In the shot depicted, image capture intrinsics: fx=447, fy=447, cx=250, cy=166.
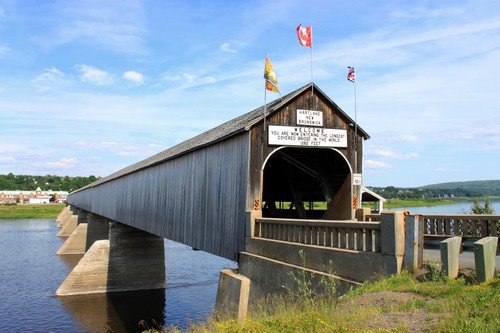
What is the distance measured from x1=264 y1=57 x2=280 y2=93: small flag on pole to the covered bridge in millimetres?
508

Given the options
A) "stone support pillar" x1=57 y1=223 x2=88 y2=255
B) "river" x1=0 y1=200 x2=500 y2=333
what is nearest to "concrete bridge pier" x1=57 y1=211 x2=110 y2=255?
"stone support pillar" x1=57 y1=223 x2=88 y2=255

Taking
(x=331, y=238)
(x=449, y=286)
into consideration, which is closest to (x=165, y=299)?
(x=331, y=238)

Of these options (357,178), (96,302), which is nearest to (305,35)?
(357,178)

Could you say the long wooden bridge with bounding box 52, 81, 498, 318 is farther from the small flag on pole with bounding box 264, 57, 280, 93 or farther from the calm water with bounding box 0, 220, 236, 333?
the calm water with bounding box 0, 220, 236, 333

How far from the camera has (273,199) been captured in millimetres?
24609

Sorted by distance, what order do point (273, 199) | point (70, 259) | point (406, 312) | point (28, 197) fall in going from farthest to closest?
point (28, 197)
point (70, 259)
point (273, 199)
point (406, 312)

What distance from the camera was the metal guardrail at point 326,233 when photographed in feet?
29.2

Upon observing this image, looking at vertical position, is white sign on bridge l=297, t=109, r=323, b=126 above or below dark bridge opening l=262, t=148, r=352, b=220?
above

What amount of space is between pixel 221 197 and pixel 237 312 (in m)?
5.17

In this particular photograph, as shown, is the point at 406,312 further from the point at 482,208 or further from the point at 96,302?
the point at 96,302

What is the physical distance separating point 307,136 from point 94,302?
20.0m

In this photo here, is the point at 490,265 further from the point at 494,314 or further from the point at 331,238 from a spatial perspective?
the point at 331,238

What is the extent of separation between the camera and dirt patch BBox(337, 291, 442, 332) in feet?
19.2

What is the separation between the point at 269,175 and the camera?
74.7 ft
